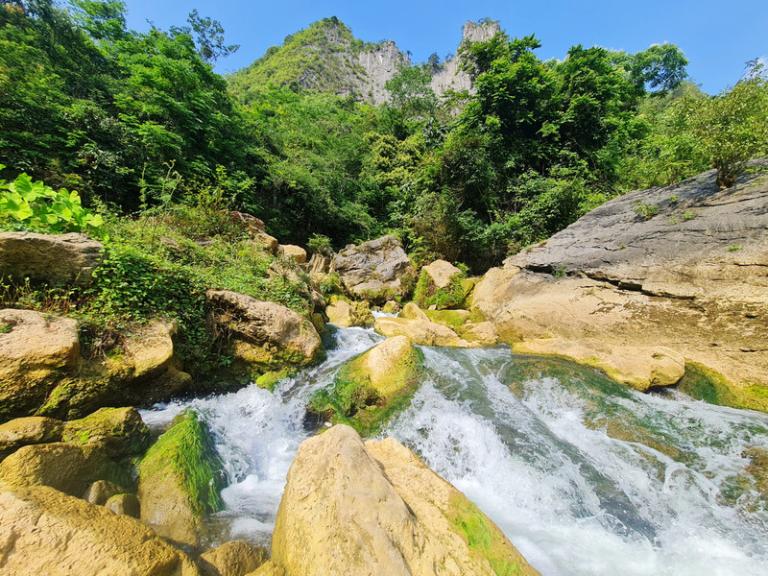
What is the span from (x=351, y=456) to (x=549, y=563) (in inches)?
93.6

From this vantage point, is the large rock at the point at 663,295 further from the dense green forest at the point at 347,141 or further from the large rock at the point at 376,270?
the large rock at the point at 376,270

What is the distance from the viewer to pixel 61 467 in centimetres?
272

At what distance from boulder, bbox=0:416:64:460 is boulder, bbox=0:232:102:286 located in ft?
6.82

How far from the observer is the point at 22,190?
4.89 metres

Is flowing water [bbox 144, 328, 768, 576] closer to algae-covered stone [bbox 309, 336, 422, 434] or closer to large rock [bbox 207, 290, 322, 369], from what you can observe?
algae-covered stone [bbox 309, 336, 422, 434]

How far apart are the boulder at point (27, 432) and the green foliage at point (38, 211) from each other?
3.11 m

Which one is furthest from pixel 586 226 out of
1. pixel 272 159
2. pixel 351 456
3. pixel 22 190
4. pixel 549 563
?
pixel 272 159

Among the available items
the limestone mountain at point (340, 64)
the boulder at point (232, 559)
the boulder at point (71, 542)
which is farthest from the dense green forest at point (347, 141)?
the limestone mountain at point (340, 64)

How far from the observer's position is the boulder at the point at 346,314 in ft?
32.0

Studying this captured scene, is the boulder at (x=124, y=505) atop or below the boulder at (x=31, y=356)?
below

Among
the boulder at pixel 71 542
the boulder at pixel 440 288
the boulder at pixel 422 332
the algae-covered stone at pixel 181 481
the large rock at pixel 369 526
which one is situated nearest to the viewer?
the boulder at pixel 71 542

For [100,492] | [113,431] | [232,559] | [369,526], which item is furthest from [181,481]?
[369,526]

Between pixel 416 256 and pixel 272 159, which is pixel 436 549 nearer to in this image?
pixel 416 256

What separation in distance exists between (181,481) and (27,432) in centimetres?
144
